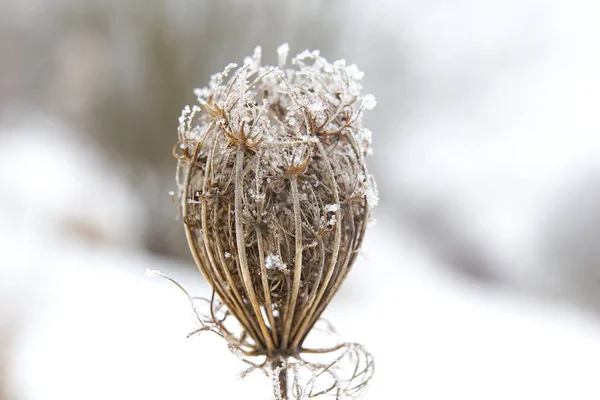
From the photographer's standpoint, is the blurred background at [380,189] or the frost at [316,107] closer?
the frost at [316,107]

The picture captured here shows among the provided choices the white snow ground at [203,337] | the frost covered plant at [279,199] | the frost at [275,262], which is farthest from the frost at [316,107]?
the white snow ground at [203,337]

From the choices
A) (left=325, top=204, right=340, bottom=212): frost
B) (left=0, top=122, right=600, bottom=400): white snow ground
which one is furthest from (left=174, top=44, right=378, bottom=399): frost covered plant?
(left=0, top=122, right=600, bottom=400): white snow ground

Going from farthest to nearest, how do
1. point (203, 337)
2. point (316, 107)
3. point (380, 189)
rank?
point (380, 189)
point (203, 337)
point (316, 107)

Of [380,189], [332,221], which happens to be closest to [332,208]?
[332,221]

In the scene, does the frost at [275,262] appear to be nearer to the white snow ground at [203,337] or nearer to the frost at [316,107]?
the frost at [316,107]

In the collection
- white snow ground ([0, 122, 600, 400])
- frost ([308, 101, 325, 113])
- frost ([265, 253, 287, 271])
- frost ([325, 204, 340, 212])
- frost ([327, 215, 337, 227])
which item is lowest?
frost ([265, 253, 287, 271])

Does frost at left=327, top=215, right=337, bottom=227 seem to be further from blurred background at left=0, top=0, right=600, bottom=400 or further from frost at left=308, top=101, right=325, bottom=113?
blurred background at left=0, top=0, right=600, bottom=400

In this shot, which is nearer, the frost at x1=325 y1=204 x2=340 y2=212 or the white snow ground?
the frost at x1=325 y1=204 x2=340 y2=212

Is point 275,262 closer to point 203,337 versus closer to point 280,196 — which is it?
point 280,196
